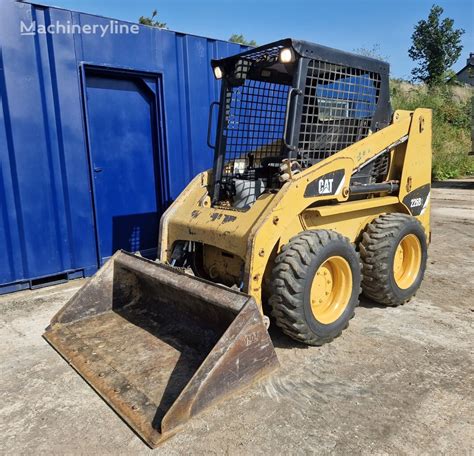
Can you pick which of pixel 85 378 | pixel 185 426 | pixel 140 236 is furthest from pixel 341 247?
pixel 140 236

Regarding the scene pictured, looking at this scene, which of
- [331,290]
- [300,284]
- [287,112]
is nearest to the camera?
[300,284]

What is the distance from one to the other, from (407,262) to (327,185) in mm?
1550

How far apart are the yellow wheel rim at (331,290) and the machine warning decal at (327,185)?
0.55m

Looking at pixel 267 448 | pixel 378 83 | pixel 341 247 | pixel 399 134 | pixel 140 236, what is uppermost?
pixel 378 83

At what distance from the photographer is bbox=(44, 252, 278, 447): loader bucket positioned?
272cm

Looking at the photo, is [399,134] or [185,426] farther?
[399,134]

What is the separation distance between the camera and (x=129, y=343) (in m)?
3.56

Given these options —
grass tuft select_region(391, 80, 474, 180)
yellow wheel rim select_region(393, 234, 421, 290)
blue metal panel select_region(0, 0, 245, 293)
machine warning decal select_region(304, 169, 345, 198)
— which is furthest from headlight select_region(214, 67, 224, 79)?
grass tuft select_region(391, 80, 474, 180)

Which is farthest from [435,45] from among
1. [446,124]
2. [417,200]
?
[417,200]

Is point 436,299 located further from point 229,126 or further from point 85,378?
point 85,378

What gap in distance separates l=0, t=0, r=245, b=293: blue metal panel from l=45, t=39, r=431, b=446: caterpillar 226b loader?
4.95 feet

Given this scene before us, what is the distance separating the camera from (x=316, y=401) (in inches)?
115

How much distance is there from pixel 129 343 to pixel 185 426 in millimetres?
1082

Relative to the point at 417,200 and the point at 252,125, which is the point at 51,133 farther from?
the point at 417,200
